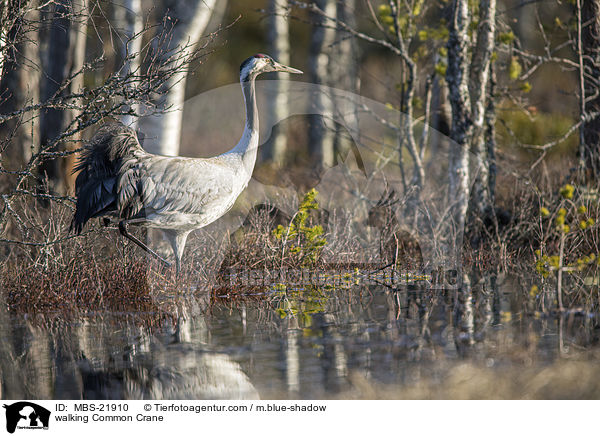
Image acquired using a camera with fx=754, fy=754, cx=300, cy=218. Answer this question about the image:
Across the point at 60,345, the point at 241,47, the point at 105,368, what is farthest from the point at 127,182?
the point at 241,47

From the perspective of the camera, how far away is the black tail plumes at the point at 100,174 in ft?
22.6

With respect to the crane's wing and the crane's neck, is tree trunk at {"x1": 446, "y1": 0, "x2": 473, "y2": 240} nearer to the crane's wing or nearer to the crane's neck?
the crane's neck

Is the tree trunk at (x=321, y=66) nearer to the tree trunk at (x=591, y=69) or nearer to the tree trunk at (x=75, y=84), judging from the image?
the tree trunk at (x=75, y=84)

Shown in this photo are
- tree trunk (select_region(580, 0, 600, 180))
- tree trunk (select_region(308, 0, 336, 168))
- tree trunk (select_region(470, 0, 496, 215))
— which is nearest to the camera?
tree trunk (select_region(470, 0, 496, 215))

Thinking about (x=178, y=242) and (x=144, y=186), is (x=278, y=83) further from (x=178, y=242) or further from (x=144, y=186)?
(x=144, y=186)

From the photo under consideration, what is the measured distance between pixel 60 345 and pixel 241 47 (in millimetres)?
21710

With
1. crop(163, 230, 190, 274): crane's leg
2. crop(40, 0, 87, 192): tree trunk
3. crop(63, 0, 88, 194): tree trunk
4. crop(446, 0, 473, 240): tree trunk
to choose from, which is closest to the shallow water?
crop(163, 230, 190, 274): crane's leg

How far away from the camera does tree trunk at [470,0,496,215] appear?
359 inches

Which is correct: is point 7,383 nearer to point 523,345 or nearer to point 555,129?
point 523,345

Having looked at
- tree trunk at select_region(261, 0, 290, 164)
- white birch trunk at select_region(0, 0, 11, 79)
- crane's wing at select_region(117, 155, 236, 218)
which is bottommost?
crane's wing at select_region(117, 155, 236, 218)

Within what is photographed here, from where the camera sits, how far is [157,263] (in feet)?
25.1

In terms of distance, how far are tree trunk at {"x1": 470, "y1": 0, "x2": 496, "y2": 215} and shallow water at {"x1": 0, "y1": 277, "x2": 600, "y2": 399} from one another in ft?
8.11

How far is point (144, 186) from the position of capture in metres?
6.92
